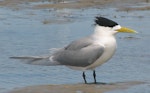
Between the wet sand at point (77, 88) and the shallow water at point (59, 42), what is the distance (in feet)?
0.80

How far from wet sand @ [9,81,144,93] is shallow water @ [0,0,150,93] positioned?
0.24 meters

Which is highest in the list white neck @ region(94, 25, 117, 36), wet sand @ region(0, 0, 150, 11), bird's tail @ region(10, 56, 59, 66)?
white neck @ region(94, 25, 117, 36)

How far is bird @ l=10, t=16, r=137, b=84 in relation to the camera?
28.5 feet

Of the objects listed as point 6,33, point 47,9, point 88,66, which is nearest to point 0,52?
point 6,33

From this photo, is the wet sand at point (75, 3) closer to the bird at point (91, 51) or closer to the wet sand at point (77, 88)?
the bird at point (91, 51)

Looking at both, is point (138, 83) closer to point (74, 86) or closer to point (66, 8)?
point (74, 86)

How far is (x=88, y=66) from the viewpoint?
29.2 ft

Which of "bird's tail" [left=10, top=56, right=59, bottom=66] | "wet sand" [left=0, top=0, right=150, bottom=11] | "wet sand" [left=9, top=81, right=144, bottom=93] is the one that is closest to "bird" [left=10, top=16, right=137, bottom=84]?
"bird's tail" [left=10, top=56, right=59, bottom=66]

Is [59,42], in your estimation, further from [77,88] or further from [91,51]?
[77,88]

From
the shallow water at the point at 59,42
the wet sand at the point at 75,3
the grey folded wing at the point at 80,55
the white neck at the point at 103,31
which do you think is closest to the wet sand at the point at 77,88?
the shallow water at the point at 59,42

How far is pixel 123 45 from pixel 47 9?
5961mm

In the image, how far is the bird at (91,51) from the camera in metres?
8.68

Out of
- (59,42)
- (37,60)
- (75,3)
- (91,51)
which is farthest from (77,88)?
(75,3)

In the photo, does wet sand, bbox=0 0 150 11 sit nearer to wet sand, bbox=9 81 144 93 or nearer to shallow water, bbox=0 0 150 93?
shallow water, bbox=0 0 150 93
